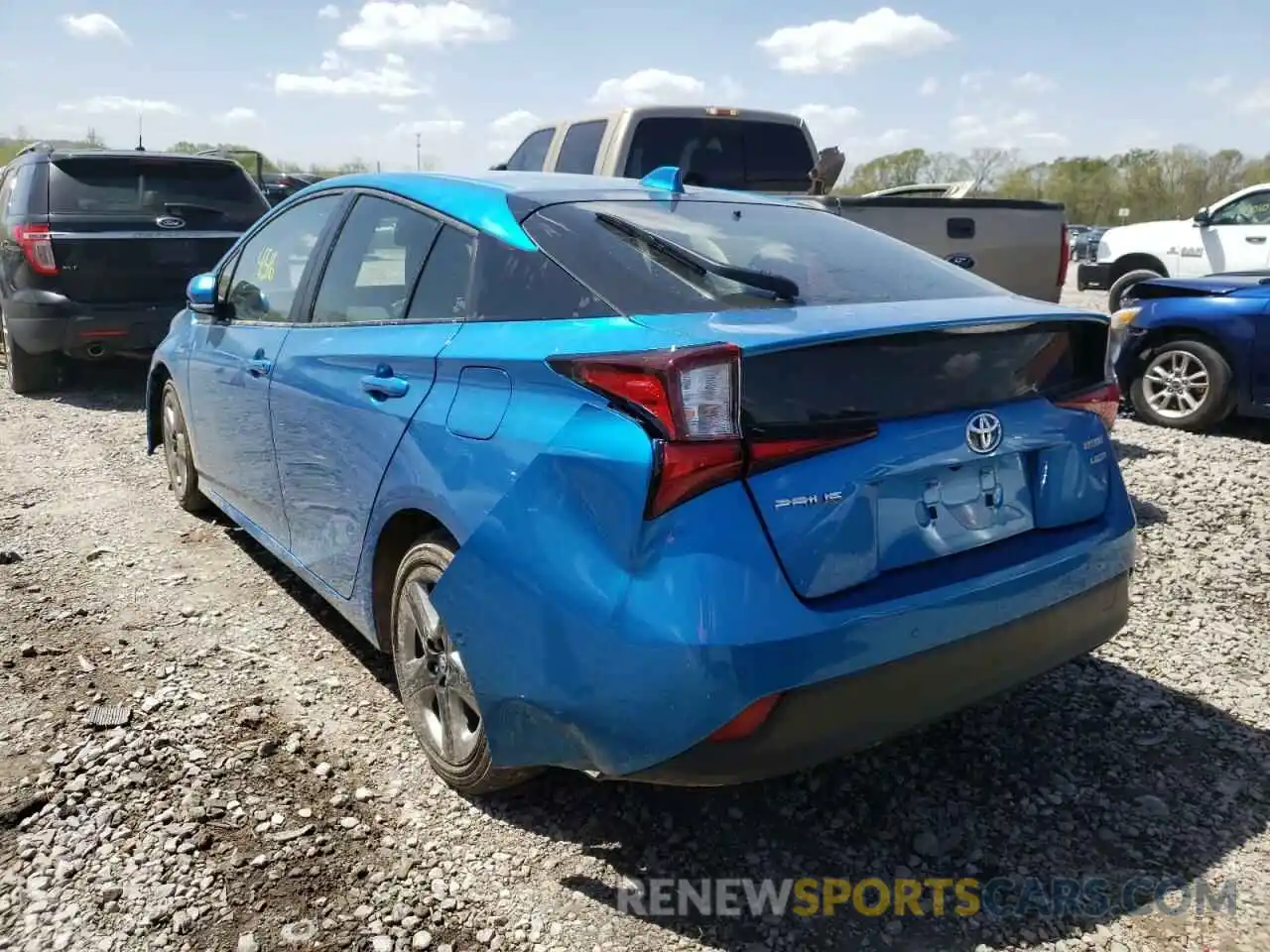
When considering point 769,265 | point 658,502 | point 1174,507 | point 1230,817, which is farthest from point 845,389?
point 1174,507

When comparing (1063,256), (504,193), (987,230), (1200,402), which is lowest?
(1200,402)

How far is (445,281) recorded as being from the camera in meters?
2.81

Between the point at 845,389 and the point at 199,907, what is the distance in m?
1.90

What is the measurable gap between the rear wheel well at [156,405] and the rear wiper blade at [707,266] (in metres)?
3.36

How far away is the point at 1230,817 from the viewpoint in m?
2.68

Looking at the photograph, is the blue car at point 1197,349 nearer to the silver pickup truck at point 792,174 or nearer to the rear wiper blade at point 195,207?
the silver pickup truck at point 792,174

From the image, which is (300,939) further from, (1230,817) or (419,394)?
(1230,817)

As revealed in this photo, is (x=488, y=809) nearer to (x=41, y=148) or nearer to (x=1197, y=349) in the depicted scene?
(x=1197, y=349)

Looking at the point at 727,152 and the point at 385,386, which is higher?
the point at 727,152

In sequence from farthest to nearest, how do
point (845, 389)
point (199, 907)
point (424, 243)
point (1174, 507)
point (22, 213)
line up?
1. point (22, 213)
2. point (1174, 507)
3. point (424, 243)
4. point (199, 907)
5. point (845, 389)

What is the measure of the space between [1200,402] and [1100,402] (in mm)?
4984

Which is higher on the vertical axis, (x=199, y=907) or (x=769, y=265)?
(x=769, y=265)

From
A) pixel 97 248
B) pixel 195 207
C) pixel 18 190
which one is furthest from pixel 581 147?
pixel 18 190

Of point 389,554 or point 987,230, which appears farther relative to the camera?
point 987,230
